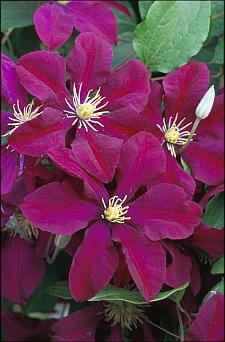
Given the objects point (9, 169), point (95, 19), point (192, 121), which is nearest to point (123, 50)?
point (95, 19)

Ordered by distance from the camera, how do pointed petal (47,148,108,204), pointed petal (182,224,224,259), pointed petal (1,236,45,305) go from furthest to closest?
pointed petal (1,236,45,305)
pointed petal (182,224,224,259)
pointed petal (47,148,108,204)

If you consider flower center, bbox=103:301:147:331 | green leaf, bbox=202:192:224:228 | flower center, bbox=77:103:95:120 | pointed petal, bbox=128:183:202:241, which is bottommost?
flower center, bbox=103:301:147:331

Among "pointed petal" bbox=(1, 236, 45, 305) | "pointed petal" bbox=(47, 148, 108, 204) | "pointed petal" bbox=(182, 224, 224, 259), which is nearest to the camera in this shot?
"pointed petal" bbox=(47, 148, 108, 204)

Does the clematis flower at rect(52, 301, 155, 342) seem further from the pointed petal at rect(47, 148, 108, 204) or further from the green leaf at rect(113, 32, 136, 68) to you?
the green leaf at rect(113, 32, 136, 68)

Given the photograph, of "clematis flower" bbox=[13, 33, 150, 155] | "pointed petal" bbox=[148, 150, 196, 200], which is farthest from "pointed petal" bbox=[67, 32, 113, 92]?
"pointed petal" bbox=[148, 150, 196, 200]

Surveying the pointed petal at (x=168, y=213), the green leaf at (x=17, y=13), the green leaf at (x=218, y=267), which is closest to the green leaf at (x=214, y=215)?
the green leaf at (x=218, y=267)

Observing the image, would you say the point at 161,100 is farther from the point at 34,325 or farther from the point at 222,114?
the point at 34,325

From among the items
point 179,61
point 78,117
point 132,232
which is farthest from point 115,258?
point 179,61
